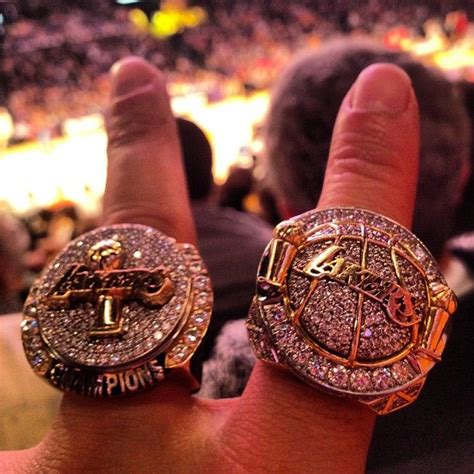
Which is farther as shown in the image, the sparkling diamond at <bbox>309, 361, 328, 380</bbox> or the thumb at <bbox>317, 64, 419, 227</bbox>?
the thumb at <bbox>317, 64, 419, 227</bbox>

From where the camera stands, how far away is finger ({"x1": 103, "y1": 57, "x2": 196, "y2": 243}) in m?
0.68

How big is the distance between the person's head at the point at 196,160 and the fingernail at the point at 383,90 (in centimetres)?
110

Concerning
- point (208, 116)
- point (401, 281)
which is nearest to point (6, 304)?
point (401, 281)

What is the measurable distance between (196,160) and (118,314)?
1.26m

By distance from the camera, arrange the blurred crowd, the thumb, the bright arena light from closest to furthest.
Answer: the thumb
the blurred crowd
the bright arena light

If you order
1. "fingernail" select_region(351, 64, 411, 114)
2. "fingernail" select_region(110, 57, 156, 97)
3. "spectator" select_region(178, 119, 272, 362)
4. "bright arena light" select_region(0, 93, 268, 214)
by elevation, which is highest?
"fingernail" select_region(351, 64, 411, 114)

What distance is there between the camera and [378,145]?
0.62 meters

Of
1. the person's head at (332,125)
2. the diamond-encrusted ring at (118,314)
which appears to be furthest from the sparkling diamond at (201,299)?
the person's head at (332,125)

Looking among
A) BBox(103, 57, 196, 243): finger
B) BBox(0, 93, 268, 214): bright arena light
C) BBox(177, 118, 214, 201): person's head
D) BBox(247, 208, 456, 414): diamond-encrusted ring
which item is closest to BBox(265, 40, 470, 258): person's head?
BBox(103, 57, 196, 243): finger

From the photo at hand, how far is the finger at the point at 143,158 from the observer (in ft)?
2.22

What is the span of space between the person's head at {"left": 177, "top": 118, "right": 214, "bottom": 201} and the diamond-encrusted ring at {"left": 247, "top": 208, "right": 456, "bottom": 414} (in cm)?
117

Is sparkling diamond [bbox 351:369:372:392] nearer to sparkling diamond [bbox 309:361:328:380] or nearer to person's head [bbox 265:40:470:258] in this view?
sparkling diamond [bbox 309:361:328:380]

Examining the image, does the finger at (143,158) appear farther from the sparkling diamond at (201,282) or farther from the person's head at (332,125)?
the person's head at (332,125)

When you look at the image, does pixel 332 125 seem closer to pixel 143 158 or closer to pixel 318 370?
pixel 143 158
